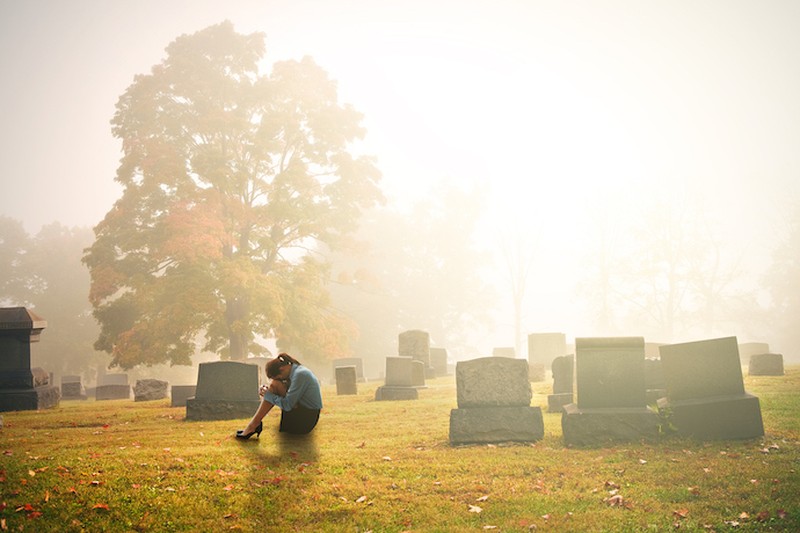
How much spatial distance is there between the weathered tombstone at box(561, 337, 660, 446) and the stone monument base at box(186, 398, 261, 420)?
6961 millimetres

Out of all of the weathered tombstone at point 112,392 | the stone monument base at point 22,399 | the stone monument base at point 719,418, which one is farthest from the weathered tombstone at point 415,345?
the stone monument base at point 719,418

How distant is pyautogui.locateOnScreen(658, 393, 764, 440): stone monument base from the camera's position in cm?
898

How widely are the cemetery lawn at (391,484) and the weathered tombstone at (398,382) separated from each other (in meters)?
7.94

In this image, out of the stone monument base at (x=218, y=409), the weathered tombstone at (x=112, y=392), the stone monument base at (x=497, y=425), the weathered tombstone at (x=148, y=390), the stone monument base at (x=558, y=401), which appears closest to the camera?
the stone monument base at (x=497, y=425)

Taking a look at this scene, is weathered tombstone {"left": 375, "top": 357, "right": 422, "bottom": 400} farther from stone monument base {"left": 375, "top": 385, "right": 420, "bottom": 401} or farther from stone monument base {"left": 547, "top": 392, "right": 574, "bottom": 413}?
stone monument base {"left": 547, "top": 392, "right": 574, "bottom": 413}

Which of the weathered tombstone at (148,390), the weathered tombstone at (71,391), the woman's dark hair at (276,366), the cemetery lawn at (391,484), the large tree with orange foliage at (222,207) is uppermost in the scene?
the large tree with orange foliage at (222,207)

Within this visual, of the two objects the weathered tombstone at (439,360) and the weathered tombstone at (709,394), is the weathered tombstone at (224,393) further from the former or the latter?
the weathered tombstone at (439,360)

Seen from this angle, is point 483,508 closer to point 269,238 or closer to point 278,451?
point 278,451

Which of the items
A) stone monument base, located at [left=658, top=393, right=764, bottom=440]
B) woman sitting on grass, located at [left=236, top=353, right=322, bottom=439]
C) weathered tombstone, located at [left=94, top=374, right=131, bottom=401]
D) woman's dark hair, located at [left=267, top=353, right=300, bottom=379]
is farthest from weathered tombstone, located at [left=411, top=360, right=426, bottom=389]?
weathered tombstone, located at [left=94, top=374, right=131, bottom=401]

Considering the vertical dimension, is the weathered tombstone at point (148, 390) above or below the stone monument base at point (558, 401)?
below

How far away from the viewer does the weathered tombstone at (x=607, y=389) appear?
31.0ft

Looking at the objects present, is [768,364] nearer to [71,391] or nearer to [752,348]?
[752,348]

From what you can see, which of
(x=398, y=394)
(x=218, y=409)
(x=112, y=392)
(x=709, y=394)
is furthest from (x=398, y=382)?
(x=112, y=392)

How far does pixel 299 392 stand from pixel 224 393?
20.3ft
